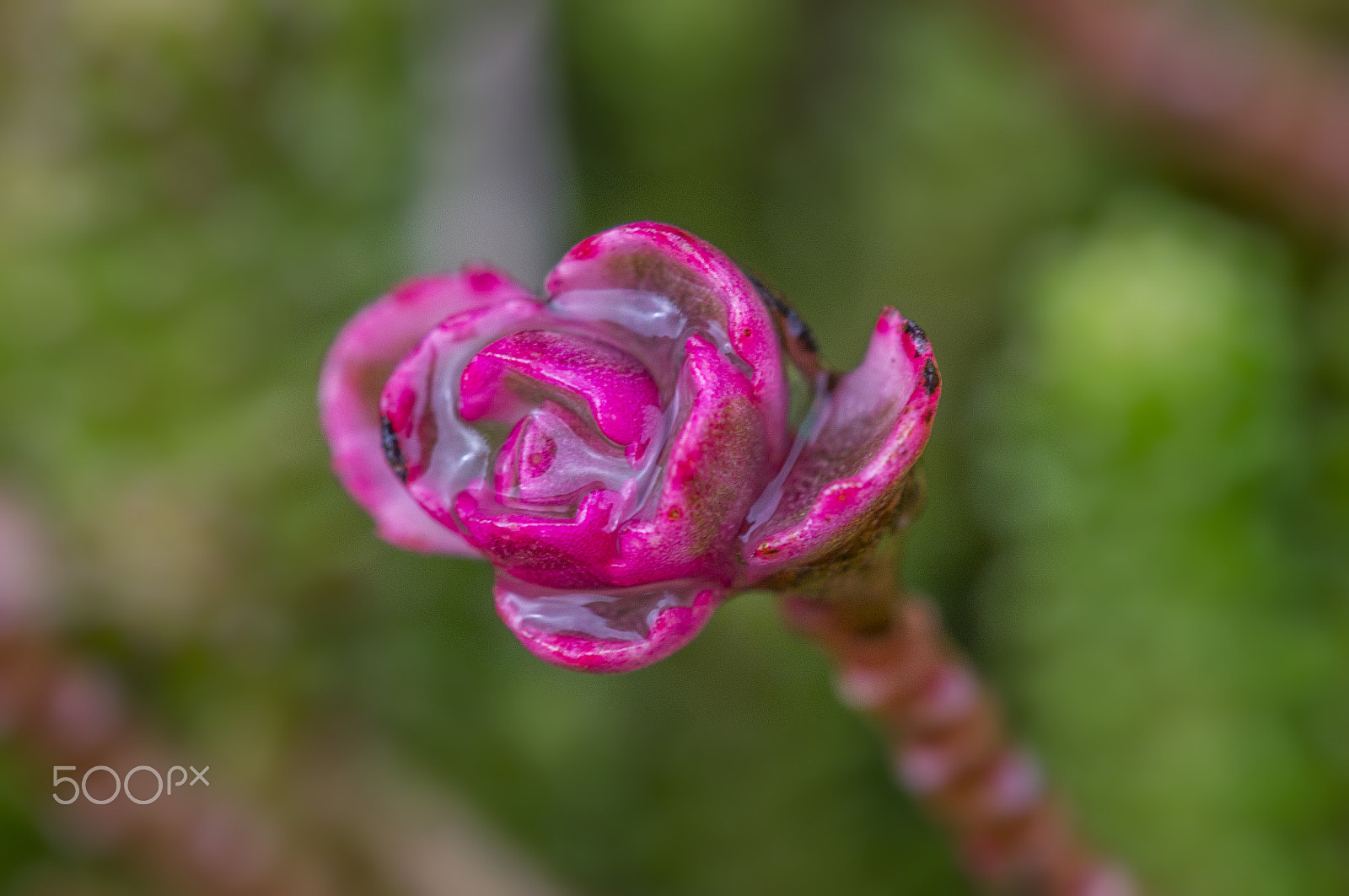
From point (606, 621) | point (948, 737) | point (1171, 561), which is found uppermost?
point (606, 621)

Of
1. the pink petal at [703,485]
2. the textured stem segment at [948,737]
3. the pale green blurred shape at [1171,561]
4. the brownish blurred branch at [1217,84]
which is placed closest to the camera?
the pink petal at [703,485]

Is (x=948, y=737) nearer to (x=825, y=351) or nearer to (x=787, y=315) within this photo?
(x=787, y=315)

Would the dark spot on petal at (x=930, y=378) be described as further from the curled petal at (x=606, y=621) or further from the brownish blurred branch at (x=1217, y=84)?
the brownish blurred branch at (x=1217, y=84)

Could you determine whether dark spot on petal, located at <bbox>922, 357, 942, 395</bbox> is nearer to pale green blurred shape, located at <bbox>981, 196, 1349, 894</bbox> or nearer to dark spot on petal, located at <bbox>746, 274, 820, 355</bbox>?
dark spot on petal, located at <bbox>746, 274, 820, 355</bbox>

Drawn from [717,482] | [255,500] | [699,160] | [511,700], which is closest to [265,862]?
[511,700]

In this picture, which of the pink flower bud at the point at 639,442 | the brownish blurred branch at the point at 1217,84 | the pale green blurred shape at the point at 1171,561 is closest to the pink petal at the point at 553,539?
the pink flower bud at the point at 639,442

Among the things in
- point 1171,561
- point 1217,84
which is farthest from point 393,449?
point 1217,84
